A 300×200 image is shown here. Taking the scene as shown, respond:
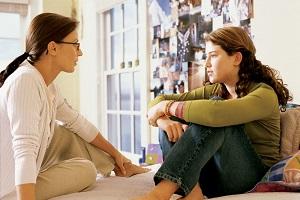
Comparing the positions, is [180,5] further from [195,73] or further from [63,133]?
A: [63,133]

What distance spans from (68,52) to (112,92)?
2.20m

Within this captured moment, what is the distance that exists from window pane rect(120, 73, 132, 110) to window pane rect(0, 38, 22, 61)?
140 cm

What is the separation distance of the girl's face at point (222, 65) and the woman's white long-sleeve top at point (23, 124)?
2.01 feet

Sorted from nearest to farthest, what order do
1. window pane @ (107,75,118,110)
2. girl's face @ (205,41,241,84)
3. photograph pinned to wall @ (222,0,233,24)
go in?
girl's face @ (205,41,241,84) < photograph pinned to wall @ (222,0,233,24) < window pane @ (107,75,118,110)

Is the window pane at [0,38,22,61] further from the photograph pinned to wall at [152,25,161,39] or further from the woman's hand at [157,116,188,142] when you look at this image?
the woman's hand at [157,116,188,142]

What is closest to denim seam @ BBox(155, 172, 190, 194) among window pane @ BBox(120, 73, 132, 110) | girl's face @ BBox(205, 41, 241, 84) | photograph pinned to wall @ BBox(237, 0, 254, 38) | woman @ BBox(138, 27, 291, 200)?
woman @ BBox(138, 27, 291, 200)

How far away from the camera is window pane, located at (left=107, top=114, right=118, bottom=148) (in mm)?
3684

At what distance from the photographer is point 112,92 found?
147 inches

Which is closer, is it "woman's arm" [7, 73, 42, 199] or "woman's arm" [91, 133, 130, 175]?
"woman's arm" [7, 73, 42, 199]

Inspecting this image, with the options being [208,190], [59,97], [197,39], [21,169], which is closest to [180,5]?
[197,39]

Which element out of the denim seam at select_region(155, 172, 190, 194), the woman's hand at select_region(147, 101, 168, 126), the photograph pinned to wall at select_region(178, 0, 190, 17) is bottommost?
the denim seam at select_region(155, 172, 190, 194)

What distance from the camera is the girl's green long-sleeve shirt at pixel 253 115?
1.28 metres

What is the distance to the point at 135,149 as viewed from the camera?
3.37 meters

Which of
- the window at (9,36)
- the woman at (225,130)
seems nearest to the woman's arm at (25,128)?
the woman at (225,130)
